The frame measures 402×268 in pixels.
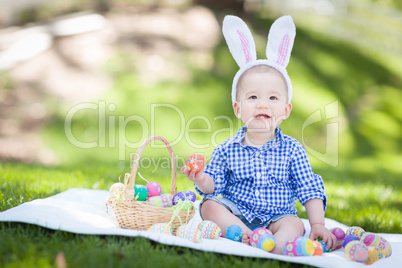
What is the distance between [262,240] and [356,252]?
18.6 inches

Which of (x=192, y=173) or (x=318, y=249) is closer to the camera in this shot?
(x=318, y=249)

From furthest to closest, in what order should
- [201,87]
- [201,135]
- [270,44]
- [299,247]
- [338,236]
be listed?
[201,87]
[201,135]
[270,44]
[338,236]
[299,247]

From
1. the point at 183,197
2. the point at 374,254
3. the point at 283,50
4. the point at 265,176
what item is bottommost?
the point at 374,254

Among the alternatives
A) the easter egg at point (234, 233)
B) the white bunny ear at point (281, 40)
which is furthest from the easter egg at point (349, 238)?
the white bunny ear at point (281, 40)

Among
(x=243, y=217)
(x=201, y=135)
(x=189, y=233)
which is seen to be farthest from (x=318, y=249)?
(x=201, y=135)

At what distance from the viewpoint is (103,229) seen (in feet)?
7.47

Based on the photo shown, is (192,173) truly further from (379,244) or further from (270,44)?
(379,244)

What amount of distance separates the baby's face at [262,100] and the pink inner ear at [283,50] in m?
0.12

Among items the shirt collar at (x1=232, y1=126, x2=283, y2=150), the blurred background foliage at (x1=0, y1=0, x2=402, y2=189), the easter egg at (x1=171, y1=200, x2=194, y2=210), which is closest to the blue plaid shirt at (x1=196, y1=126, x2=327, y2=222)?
the shirt collar at (x1=232, y1=126, x2=283, y2=150)

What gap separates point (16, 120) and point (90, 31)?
2.95 m

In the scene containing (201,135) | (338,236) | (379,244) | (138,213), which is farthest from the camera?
(201,135)

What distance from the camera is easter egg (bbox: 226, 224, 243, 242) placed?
8.07ft

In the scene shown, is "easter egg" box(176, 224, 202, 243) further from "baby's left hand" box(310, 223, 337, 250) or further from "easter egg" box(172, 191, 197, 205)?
"baby's left hand" box(310, 223, 337, 250)

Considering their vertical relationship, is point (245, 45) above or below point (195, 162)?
above
